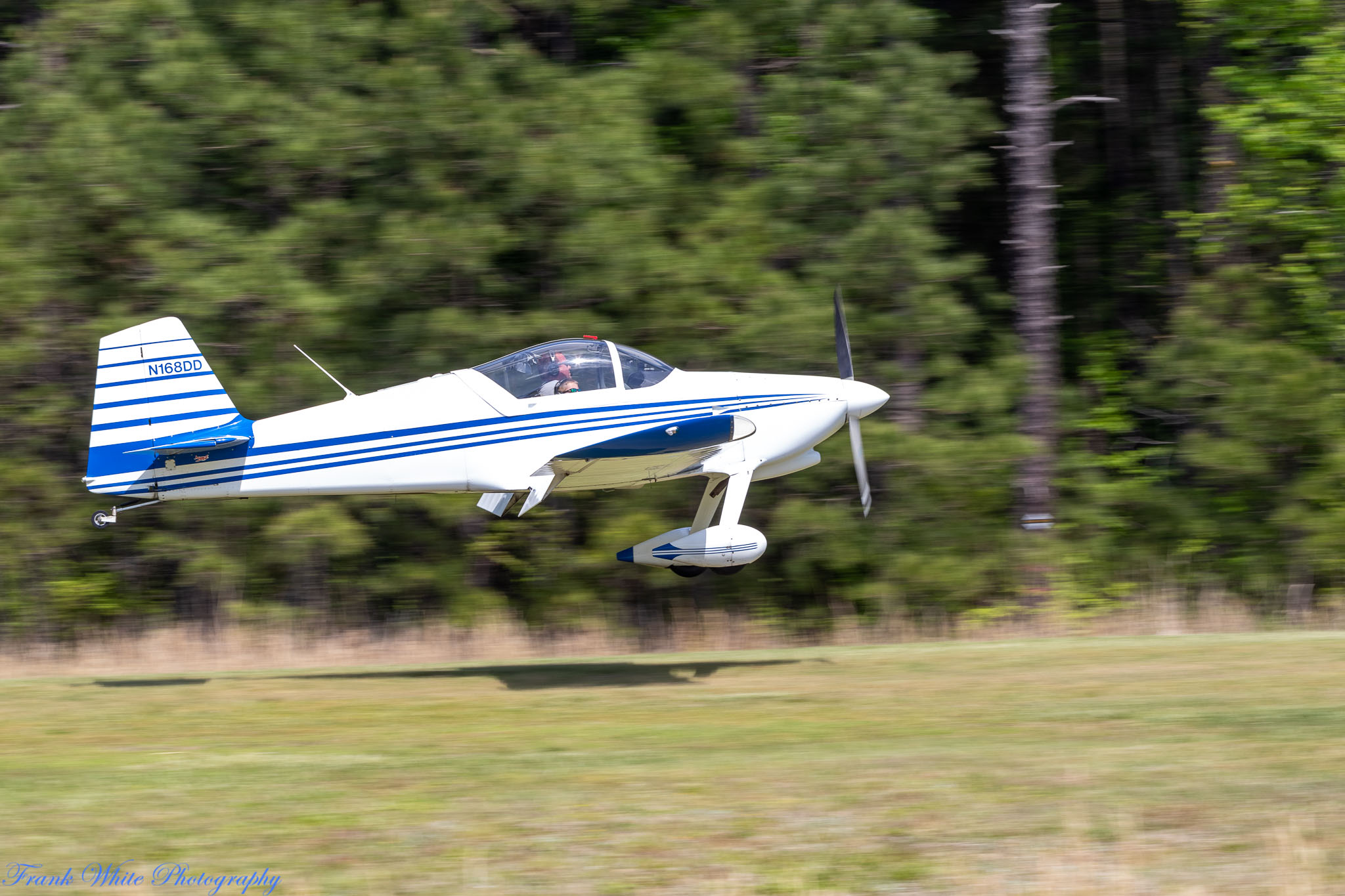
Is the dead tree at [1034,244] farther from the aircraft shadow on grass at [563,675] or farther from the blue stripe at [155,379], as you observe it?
the blue stripe at [155,379]

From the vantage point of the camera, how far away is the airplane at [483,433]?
1059 centimetres

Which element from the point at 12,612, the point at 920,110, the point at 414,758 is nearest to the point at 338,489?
the point at 414,758

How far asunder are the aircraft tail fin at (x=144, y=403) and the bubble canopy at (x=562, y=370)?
2.29 metres

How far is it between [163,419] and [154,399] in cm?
19

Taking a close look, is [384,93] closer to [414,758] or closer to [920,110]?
[920,110]

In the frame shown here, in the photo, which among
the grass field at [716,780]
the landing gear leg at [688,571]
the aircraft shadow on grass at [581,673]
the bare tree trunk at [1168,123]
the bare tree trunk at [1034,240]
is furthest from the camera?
the bare tree trunk at [1168,123]

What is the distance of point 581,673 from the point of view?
11844mm

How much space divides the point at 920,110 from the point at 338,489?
29.4ft

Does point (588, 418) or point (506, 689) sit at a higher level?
point (588, 418)

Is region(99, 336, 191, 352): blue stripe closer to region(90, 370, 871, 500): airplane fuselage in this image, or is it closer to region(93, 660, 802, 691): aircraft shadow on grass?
region(90, 370, 871, 500): airplane fuselage

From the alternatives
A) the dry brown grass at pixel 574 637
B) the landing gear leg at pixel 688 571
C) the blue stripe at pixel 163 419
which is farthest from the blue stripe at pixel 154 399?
the dry brown grass at pixel 574 637

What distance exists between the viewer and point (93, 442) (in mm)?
10625

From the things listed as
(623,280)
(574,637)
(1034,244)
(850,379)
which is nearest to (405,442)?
(850,379)

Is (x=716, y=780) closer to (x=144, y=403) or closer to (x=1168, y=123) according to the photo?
(x=144, y=403)
